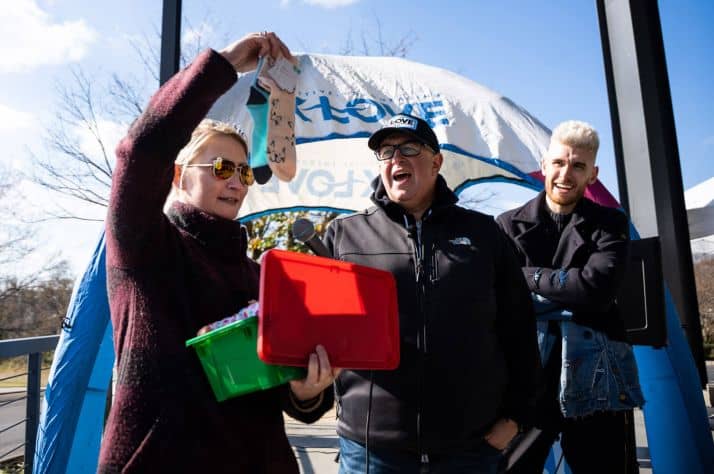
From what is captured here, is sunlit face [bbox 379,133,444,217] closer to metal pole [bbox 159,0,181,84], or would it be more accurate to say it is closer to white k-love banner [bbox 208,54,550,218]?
white k-love banner [bbox 208,54,550,218]

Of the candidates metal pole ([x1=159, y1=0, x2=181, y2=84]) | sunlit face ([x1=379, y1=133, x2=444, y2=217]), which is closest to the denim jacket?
sunlit face ([x1=379, y1=133, x2=444, y2=217])

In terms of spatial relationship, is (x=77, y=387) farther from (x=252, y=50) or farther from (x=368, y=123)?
(x=368, y=123)

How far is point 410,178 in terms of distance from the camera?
204 cm

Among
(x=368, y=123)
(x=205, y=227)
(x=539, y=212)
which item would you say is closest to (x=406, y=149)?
(x=539, y=212)

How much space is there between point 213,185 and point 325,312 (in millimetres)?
481

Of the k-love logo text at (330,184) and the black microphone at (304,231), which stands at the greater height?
the k-love logo text at (330,184)

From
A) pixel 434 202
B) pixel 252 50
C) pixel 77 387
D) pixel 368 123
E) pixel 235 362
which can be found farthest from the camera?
pixel 368 123

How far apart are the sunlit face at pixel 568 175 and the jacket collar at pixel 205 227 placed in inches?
62.4

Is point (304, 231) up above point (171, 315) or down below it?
above

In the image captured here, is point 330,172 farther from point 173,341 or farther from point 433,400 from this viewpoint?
point 173,341

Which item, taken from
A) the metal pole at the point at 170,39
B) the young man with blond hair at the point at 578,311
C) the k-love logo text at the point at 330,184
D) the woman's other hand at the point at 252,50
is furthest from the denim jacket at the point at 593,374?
the metal pole at the point at 170,39

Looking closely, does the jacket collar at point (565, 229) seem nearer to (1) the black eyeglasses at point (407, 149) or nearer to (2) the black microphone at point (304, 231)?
(1) the black eyeglasses at point (407, 149)

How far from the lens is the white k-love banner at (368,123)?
3.93 meters

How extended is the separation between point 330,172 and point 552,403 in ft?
10.8
